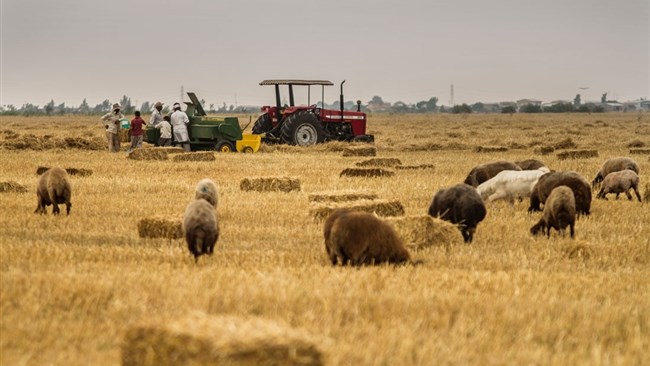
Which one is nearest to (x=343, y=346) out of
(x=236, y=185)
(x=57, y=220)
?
(x=57, y=220)

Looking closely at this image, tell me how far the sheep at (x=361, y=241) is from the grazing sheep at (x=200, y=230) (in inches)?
54.9

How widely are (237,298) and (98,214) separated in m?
8.21

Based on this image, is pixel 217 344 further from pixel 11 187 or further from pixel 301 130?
pixel 301 130

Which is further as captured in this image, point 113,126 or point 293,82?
point 293,82

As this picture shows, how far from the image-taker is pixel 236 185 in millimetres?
21219

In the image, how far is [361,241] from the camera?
404 inches

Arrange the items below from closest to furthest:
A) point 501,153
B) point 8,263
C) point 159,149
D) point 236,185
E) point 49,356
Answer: point 49,356 → point 8,263 → point 236,185 → point 159,149 → point 501,153

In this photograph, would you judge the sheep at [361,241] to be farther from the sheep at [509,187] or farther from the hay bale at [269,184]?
the hay bale at [269,184]

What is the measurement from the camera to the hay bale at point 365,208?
15.1 m

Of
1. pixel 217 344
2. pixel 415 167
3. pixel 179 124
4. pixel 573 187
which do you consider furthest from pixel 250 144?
pixel 217 344

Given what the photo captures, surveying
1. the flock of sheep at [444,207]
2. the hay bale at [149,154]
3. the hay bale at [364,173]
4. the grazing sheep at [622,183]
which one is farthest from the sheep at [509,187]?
the hay bale at [149,154]

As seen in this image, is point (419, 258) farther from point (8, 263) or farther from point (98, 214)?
point (98, 214)

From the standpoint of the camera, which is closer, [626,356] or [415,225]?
[626,356]

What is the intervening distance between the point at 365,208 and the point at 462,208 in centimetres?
253
